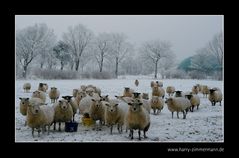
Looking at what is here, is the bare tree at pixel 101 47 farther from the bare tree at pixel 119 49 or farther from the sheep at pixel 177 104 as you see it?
the sheep at pixel 177 104

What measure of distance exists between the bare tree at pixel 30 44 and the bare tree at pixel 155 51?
14.5 m

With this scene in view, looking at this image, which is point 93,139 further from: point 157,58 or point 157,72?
point 157,58

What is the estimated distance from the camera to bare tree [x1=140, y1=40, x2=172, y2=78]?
132 ft

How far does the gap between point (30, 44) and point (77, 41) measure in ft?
21.9

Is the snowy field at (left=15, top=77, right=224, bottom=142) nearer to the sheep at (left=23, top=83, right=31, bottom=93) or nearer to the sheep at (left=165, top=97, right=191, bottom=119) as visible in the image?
the sheep at (left=165, top=97, right=191, bottom=119)

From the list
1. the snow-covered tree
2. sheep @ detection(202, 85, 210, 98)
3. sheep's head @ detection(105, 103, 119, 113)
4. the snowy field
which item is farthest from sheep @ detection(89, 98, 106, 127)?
the snow-covered tree

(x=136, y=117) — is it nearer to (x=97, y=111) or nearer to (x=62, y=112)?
(x=97, y=111)

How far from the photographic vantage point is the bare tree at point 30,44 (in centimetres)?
2478

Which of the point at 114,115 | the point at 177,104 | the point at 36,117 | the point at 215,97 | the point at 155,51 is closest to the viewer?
the point at 36,117

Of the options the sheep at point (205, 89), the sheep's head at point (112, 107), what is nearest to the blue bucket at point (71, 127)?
the sheep's head at point (112, 107)

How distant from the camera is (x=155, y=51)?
4516 centimetres

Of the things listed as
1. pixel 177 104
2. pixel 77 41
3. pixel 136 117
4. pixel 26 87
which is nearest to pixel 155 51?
pixel 77 41

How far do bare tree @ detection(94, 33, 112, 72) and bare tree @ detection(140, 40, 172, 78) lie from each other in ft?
16.1
